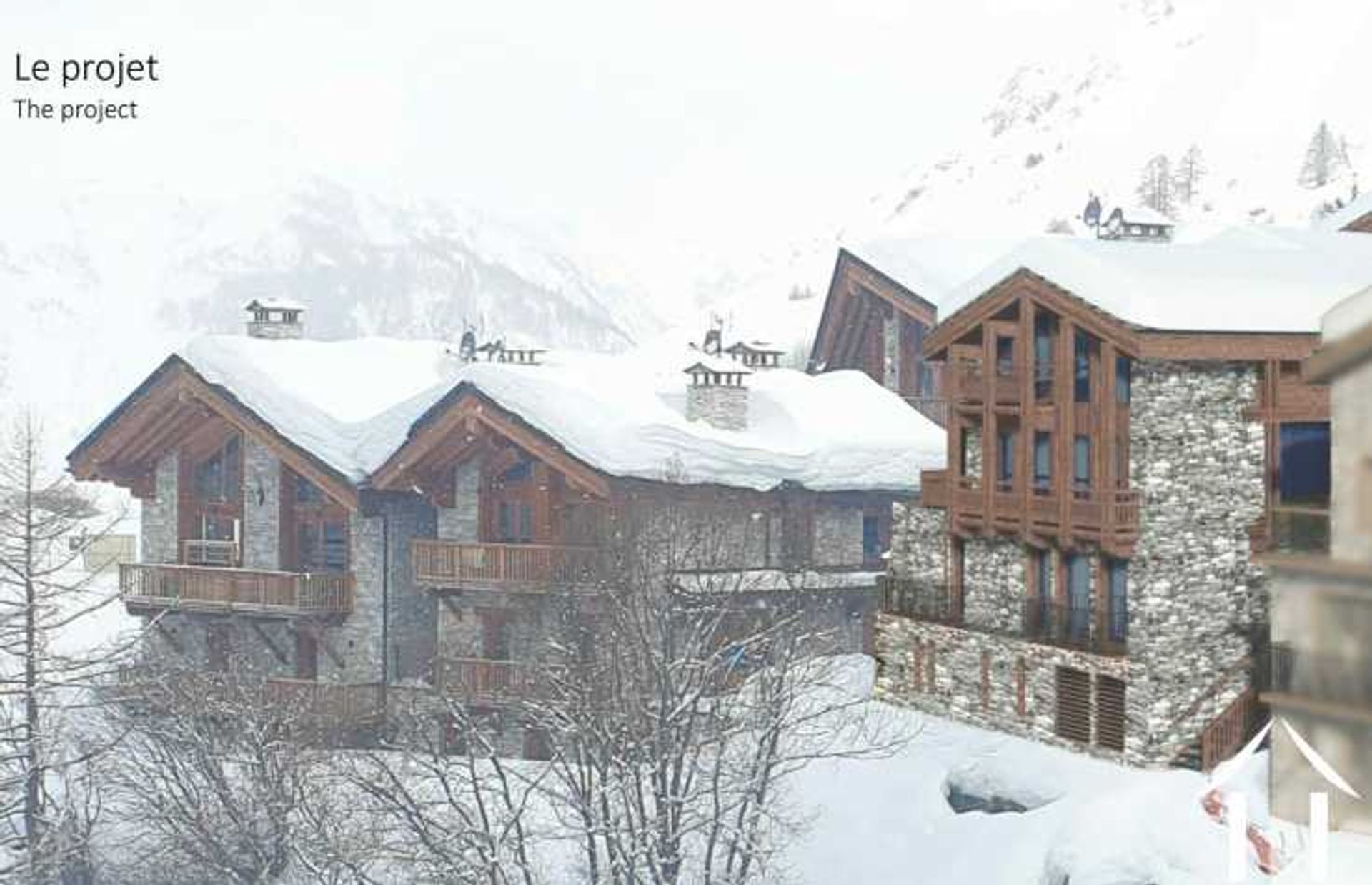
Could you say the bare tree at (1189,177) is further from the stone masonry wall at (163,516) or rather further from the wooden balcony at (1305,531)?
the wooden balcony at (1305,531)

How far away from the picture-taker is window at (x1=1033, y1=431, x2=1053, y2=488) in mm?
30781

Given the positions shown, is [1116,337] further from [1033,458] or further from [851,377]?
[851,377]

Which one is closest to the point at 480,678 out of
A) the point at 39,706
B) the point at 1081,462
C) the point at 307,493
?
the point at 307,493

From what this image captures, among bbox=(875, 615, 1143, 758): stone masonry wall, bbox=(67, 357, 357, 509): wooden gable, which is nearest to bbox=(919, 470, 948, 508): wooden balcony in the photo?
bbox=(875, 615, 1143, 758): stone masonry wall

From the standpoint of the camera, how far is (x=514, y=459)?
40.5 metres

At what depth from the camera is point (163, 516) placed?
45.8 meters

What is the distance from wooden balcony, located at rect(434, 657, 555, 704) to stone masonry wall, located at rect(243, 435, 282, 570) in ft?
19.2

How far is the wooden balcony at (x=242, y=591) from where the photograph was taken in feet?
139

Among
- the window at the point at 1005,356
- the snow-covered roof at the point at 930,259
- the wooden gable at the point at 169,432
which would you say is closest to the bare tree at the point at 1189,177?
the snow-covered roof at the point at 930,259

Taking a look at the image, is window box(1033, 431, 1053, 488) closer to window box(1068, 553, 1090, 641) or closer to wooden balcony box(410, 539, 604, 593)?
window box(1068, 553, 1090, 641)

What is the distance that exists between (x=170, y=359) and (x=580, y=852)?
17412mm

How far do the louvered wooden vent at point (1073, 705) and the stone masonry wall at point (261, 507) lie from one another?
66.3 feet

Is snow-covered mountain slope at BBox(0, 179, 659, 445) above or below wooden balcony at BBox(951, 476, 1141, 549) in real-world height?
above

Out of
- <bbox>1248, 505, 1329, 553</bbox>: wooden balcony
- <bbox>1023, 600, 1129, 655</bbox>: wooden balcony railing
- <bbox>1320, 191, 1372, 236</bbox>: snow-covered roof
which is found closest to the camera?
<bbox>1248, 505, 1329, 553</bbox>: wooden balcony
